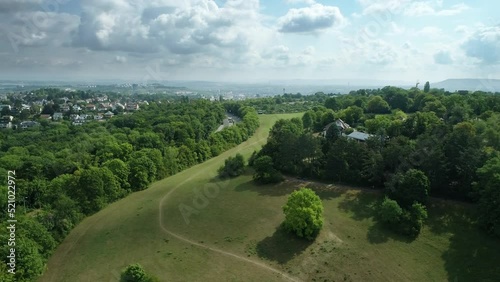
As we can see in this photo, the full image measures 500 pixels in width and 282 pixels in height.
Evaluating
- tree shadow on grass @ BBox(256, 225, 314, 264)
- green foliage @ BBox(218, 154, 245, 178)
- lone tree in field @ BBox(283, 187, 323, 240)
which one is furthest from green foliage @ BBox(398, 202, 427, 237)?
green foliage @ BBox(218, 154, 245, 178)

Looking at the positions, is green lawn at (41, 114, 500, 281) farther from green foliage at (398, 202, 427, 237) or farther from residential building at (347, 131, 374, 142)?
residential building at (347, 131, 374, 142)

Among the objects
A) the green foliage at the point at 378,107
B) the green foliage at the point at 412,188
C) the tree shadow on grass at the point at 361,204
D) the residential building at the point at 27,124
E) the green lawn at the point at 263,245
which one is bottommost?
the green lawn at the point at 263,245

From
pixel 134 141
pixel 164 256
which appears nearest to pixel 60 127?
pixel 134 141

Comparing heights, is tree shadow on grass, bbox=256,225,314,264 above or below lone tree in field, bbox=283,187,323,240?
below

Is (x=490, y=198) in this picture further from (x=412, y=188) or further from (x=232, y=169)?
(x=232, y=169)

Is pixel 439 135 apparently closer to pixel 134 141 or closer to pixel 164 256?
pixel 164 256

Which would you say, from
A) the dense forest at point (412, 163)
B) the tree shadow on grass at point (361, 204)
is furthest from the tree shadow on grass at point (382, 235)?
the tree shadow on grass at point (361, 204)

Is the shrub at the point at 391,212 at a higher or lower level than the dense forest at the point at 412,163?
lower

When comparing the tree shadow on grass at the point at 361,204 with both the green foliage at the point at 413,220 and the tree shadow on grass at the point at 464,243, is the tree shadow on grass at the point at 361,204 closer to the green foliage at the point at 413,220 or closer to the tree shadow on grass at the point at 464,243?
the green foliage at the point at 413,220
